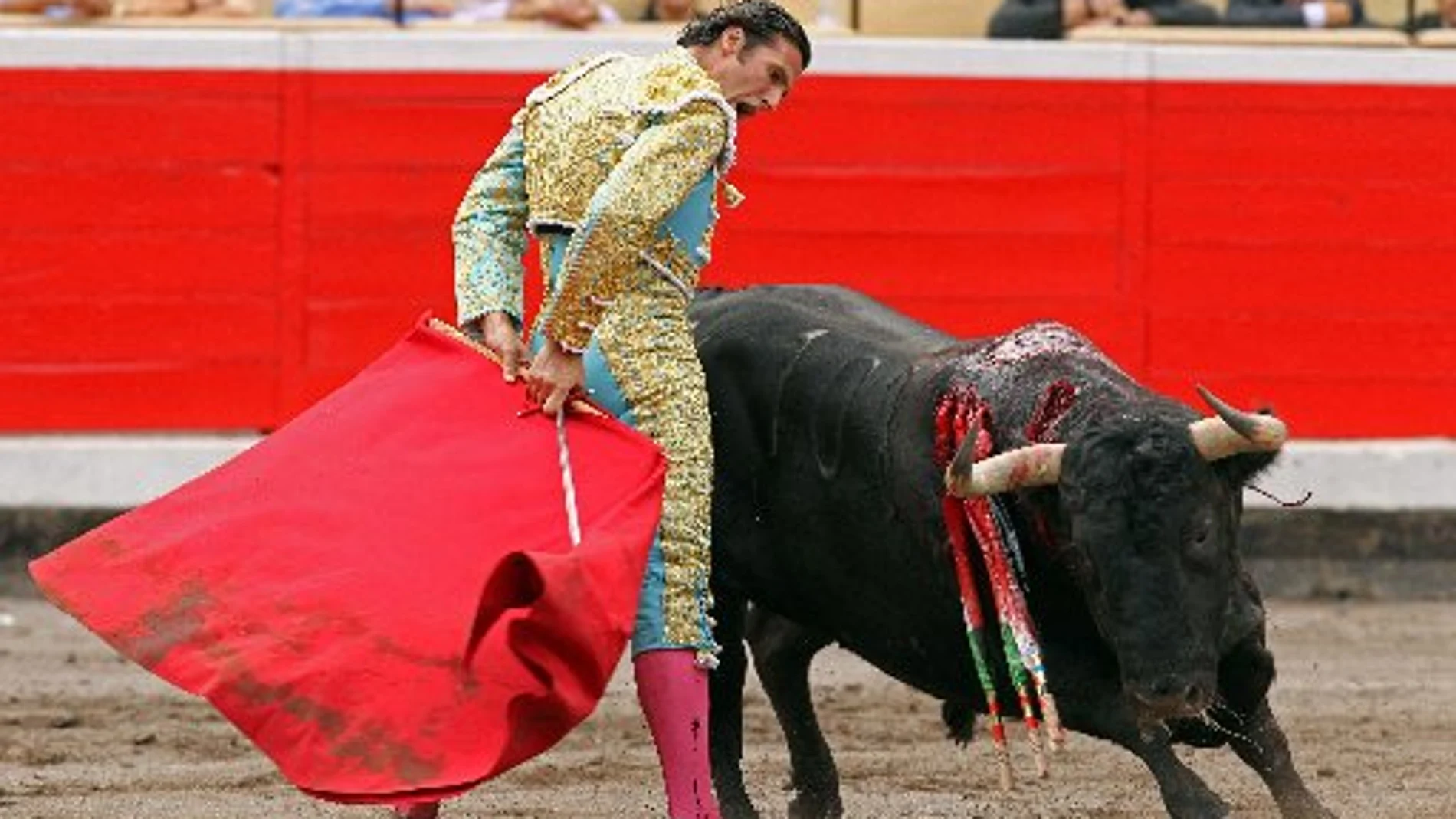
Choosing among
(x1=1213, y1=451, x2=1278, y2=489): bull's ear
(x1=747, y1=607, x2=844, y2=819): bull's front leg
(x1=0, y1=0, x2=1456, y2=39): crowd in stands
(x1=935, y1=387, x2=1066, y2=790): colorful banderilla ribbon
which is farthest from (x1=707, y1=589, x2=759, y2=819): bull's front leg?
(x1=0, y1=0, x2=1456, y2=39): crowd in stands

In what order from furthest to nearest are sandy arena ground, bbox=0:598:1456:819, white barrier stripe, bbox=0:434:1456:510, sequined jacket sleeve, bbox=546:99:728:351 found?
white barrier stripe, bbox=0:434:1456:510 < sandy arena ground, bbox=0:598:1456:819 < sequined jacket sleeve, bbox=546:99:728:351

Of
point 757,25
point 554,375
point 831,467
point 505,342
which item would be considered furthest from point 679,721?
point 757,25

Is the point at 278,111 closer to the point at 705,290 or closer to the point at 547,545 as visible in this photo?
the point at 705,290

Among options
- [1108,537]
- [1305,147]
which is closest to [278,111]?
[1305,147]

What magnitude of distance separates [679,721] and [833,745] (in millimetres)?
1807

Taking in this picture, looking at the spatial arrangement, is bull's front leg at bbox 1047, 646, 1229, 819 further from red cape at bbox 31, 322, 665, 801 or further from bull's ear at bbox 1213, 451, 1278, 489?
red cape at bbox 31, 322, 665, 801

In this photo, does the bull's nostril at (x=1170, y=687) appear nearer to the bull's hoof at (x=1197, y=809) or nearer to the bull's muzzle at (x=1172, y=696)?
the bull's muzzle at (x=1172, y=696)

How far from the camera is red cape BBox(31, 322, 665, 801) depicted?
4.64 m

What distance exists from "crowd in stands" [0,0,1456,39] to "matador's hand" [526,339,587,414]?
411 centimetres

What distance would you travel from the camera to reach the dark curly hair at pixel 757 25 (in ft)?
16.5

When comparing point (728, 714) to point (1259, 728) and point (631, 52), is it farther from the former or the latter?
point (631, 52)

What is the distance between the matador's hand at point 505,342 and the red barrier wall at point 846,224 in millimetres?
3911

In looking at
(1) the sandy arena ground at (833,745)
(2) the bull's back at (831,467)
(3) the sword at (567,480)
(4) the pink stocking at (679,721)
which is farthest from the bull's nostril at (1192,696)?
(1) the sandy arena ground at (833,745)

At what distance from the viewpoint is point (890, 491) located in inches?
214
